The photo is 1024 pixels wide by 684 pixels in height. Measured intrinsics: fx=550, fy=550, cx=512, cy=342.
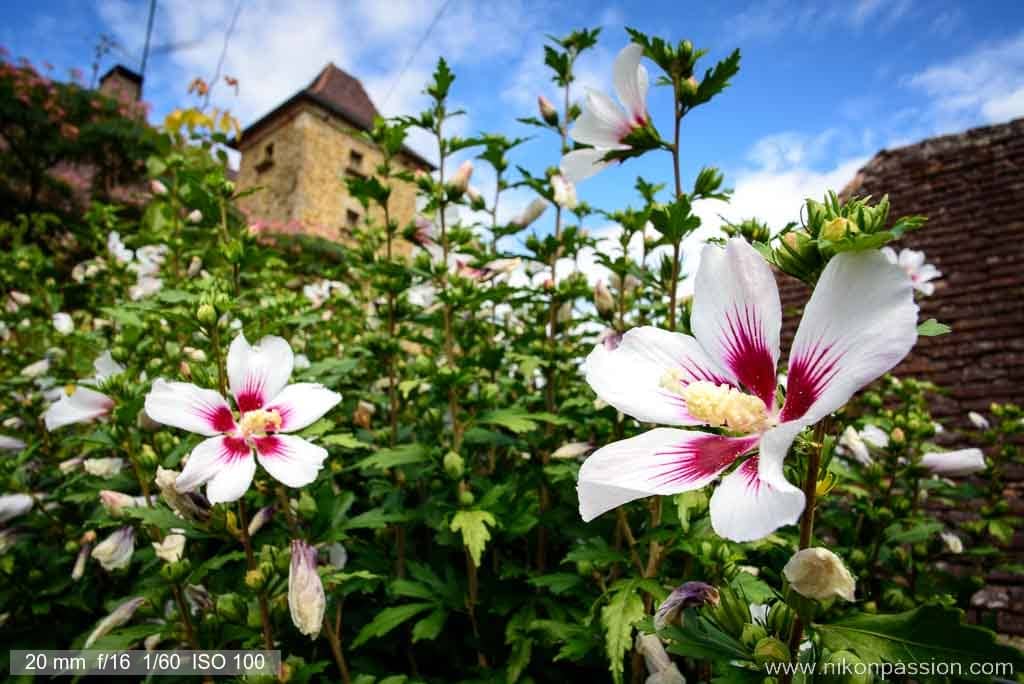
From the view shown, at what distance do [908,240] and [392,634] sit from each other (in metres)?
8.63

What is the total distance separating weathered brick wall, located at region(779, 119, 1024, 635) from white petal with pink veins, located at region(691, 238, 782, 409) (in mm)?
3903

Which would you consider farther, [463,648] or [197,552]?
[463,648]

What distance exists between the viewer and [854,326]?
1.99 feet

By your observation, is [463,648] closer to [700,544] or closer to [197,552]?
[197,552]

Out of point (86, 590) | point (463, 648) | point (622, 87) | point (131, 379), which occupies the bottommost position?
point (463, 648)

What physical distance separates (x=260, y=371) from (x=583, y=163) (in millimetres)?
1044

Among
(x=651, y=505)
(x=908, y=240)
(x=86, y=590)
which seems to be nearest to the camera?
(x=651, y=505)

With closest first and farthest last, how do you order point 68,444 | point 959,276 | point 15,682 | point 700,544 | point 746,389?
point 746,389, point 700,544, point 15,682, point 68,444, point 959,276

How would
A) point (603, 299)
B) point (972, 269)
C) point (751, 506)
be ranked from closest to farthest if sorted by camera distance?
point (751, 506) < point (603, 299) < point (972, 269)

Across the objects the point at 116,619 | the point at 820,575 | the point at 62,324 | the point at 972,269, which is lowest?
the point at 116,619

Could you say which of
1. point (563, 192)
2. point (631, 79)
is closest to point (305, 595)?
point (631, 79)

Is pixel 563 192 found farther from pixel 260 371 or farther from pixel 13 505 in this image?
pixel 13 505

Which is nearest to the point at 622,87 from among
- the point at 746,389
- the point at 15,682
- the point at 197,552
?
the point at 746,389

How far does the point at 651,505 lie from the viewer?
138 centimetres
